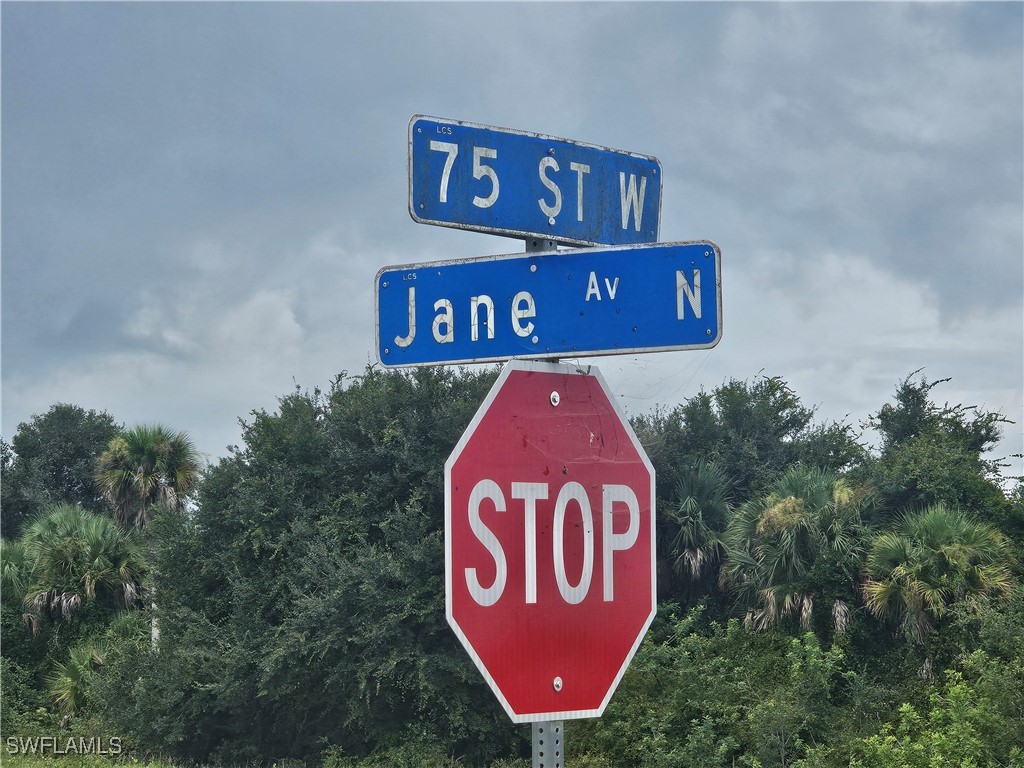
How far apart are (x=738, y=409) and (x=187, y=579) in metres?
11.5

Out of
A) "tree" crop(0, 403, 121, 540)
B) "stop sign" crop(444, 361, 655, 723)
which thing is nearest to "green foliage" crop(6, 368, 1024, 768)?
"stop sign" crop(444, 361, 655, 723)

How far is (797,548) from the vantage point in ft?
58.2

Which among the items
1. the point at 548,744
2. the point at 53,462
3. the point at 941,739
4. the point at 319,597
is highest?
the point at 53,462

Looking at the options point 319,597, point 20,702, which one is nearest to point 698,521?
point 319,597

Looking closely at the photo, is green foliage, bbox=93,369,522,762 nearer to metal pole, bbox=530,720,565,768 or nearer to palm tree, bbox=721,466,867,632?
palm tree, bbox=721,466,867,632

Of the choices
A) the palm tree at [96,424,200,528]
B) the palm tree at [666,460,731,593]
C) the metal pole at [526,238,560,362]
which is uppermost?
the palm tree at [96,424,200,528]

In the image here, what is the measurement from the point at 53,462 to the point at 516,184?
4588 centimetres

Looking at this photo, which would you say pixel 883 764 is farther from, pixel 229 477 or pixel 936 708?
pixel 229 477

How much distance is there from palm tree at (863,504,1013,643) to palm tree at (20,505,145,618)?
15.5 meters

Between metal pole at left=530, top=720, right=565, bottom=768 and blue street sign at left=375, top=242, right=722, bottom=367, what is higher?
blue street sign at left=375, top=242, right=722, bottom=367

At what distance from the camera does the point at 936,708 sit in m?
14.0

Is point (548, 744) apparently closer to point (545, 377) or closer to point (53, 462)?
point (545, 377)

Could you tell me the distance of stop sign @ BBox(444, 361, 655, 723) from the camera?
8.75ft

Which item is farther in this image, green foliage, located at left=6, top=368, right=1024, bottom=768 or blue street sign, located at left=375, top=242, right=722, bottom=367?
green foliage, located at left=6, top=368, right=1024, bottom=768
